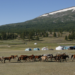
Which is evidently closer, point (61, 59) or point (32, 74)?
point (32, 74)

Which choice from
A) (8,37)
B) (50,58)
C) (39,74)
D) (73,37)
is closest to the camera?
(39,74)

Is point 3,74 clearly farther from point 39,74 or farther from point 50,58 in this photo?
point 50,58

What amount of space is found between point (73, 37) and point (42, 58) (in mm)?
93115

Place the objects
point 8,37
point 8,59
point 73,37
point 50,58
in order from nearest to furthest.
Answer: point 8,59 < point 50,58 < point 73,37 < point 8,37

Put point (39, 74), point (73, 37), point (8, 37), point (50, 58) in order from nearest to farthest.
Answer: point (39, 74), point (50, 58), point (73, 37), point (8, 37)

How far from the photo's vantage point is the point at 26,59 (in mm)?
25578

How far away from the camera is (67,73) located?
54.4ft

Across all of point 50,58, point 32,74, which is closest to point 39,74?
point 32,74

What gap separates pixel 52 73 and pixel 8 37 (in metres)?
125

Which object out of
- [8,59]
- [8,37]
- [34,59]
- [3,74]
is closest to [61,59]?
[34,59]

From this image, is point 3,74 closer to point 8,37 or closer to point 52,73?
point 52,73

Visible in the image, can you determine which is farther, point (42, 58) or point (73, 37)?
point (73, 37)

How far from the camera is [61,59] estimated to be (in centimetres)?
2598

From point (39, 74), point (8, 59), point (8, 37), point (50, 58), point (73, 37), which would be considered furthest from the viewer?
point (8, 37)
